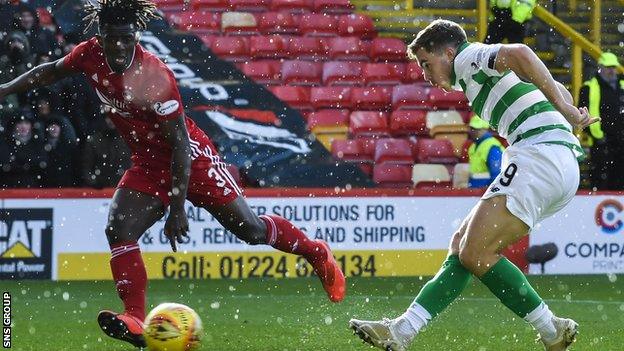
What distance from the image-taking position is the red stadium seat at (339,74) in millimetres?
17703

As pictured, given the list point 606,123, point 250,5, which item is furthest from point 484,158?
point 250,5

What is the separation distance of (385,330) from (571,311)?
4113mm

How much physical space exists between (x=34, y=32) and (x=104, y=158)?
182cm

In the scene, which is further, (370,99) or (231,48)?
(231,48)

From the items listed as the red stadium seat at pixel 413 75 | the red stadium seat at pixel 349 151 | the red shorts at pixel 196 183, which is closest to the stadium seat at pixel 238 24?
the red stadium seat at pixel 413 75

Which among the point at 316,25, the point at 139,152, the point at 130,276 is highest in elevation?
the point at 139,152

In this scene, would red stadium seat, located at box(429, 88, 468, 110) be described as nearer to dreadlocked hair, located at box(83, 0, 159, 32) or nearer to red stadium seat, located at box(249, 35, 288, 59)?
red stadium seat, located at box(249, 35, 288, 59)

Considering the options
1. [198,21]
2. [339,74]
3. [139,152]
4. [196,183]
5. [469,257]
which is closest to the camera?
[469,257]

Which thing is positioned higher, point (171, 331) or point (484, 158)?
point (171, 331)

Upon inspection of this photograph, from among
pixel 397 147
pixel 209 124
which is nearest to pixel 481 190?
pixel 397 147

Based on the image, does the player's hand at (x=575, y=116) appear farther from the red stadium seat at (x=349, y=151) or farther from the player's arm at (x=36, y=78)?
the red stadium seat at (x=349, y=151)

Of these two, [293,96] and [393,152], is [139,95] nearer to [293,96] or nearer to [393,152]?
[393,152]

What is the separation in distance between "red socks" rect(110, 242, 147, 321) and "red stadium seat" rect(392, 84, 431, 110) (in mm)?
10146

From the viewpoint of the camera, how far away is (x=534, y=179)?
6496 mm
